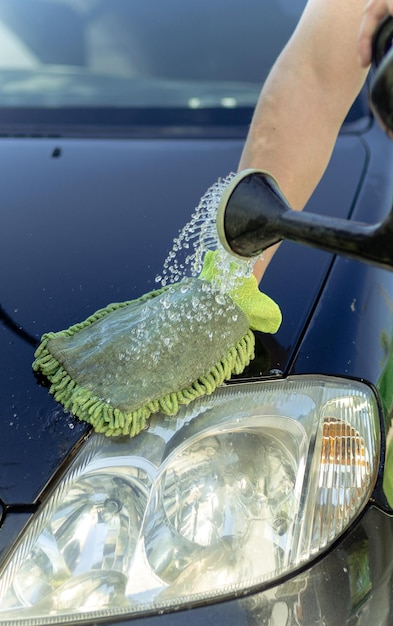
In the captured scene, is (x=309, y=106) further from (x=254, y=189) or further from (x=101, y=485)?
(x=101, y=485)

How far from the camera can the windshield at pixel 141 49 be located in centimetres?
224

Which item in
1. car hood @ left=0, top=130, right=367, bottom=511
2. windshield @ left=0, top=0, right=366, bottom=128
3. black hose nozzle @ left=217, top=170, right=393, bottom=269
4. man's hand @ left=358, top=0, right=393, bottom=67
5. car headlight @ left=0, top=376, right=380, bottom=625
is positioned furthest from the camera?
windshield @ left=0, top=0, right=366, bottom=128

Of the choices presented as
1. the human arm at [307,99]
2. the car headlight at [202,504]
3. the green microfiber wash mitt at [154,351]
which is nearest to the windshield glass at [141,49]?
the human arm at [307,99]

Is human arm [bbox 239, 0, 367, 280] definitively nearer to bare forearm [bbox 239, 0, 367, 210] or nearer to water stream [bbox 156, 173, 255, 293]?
bare forearm [bbox 239, 0, 367, 210]

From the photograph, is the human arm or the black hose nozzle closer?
the black hose nozzle

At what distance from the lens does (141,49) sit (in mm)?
2303

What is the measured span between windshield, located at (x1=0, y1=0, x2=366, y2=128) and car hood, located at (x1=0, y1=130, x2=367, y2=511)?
0.27 meters

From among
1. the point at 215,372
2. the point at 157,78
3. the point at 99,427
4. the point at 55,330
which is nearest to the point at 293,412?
the point at 215,372

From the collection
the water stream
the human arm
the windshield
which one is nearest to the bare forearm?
the human arm

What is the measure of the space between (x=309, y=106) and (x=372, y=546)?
2.92 ft

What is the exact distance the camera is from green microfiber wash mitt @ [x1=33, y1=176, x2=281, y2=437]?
1235 millimetres

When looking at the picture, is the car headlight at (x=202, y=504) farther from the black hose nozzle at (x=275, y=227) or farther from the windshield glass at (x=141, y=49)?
the windshield glass at (x=141, y=49)

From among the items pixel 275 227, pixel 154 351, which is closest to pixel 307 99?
pixel 154 351

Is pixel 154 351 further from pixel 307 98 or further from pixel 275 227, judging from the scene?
pixel 307 98
